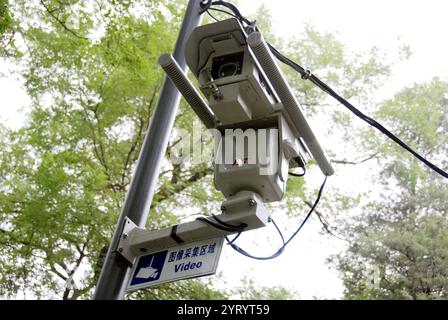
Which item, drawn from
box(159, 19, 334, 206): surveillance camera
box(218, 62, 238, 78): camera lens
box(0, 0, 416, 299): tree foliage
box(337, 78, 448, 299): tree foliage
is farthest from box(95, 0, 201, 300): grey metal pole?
box(337, 78, 448, 299): tree foliage

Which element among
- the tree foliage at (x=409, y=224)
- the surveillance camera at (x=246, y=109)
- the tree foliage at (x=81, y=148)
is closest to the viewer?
the surveillance camera at (x=246, y=109)

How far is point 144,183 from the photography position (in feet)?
6.47

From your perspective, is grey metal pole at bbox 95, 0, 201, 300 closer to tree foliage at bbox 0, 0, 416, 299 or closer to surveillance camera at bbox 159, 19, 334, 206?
surveillance camera at bbox 159, 19, 334, 206

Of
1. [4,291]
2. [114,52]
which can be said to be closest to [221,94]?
[114,52]

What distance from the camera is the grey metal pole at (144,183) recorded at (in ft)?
5.74

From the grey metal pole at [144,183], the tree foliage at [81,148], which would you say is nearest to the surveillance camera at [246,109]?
the grey metal pole at [144,183]

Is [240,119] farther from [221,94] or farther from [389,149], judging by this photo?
[389,149]

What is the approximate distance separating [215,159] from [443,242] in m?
6.47

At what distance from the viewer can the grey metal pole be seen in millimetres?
1748

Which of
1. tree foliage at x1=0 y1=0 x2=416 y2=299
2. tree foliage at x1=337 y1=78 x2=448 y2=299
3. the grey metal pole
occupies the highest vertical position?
tree foliage at x1=337 y1=78 x2=448 y2=299

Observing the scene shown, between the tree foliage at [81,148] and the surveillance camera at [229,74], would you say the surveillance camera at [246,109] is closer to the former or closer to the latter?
the surveillance camera at [229,74]

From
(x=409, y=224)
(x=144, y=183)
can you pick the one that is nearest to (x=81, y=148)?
(x=144, y=183)

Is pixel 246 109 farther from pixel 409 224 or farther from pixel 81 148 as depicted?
pixel 409 224
